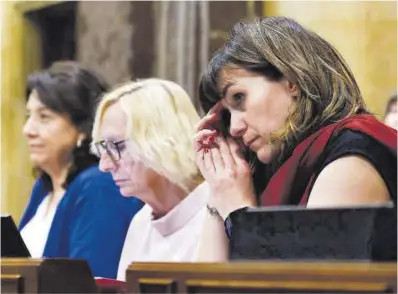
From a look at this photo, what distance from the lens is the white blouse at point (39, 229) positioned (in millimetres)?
2606

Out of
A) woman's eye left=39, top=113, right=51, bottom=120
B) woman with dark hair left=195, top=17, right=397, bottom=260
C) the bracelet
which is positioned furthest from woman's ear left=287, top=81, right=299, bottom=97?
woman's eye left=39, top=113, right=51, bottom=120

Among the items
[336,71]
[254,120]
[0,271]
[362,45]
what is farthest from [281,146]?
[362,45]

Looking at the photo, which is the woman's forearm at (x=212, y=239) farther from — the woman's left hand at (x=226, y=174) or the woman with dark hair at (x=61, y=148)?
the woman with dark hair at (x=61, y=148)

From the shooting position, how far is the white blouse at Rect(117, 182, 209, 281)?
91.8 inches

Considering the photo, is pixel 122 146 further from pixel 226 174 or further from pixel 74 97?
pixel 226 174

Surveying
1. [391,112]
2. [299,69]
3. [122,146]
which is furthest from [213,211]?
[391,112]

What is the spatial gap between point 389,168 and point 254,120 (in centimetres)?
34

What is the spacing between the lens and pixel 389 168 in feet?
4.98

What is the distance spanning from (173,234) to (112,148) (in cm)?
31

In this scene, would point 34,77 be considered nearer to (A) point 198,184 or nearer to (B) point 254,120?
(A) point 198,184

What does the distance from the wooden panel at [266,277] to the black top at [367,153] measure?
0.42 m

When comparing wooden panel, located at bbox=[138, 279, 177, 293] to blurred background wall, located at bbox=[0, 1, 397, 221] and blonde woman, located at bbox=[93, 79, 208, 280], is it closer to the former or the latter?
blonde woman, located at bbox=[93, 79, 208, 280]

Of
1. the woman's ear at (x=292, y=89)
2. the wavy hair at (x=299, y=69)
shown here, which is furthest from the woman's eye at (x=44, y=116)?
the woman's ear at (x=292, y=89)

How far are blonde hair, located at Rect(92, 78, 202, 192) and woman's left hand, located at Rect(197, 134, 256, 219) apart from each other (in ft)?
1.73
